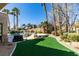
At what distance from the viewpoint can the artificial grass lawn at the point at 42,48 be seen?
1006 cm

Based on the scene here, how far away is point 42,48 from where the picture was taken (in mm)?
10359

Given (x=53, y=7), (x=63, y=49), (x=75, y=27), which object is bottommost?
(x=63, y=49)

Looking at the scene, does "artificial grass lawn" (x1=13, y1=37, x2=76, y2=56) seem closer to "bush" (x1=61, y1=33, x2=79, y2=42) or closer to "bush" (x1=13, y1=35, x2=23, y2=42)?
"bush" (x1=13, y1=35, x2=23, y2=42)

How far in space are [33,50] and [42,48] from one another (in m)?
0.35

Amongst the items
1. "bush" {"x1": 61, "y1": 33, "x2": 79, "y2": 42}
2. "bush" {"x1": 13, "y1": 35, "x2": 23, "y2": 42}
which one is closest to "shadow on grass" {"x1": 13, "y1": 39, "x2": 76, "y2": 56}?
"bush" {"x1": 13, "y1": 35, "x2": 23, "y2": 42}

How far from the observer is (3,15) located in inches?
436

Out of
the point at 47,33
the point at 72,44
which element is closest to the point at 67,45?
the point at 72,44

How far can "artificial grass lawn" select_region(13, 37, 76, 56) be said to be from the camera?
10.1 metres

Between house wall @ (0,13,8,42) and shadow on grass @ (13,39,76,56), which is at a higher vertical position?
house wall @ (0,13,8,42)

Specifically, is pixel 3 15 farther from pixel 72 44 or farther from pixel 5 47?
pixel 72 44

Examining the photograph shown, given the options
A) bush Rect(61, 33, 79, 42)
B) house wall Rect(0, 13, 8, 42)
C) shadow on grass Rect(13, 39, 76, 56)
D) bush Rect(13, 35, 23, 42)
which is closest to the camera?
shadow on grass Rect(13, 39, 76, 56)

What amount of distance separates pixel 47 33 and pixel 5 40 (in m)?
1.70

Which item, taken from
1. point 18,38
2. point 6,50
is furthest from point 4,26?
point 6,50

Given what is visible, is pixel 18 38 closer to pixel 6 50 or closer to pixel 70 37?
pixel 6 50
